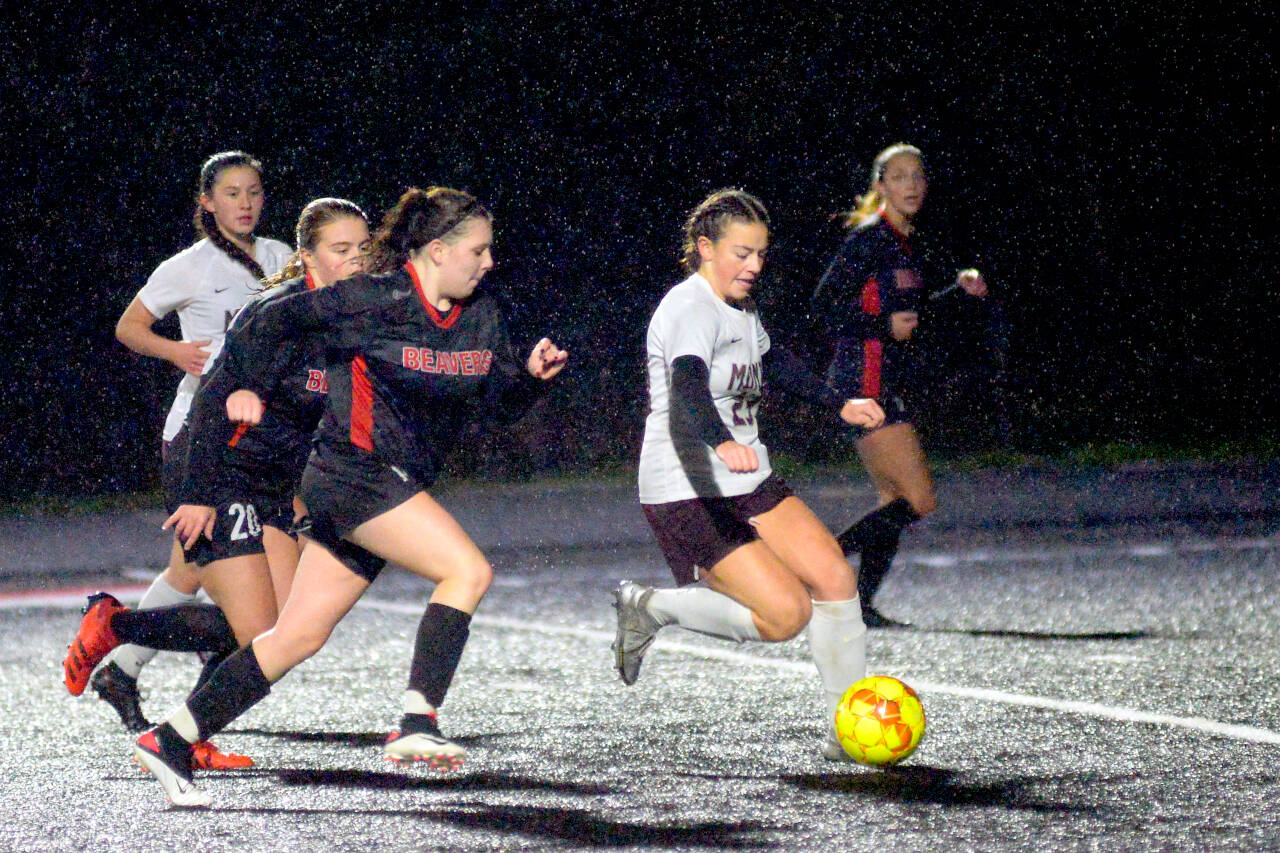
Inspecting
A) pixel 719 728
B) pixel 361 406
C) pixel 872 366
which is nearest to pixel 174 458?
pixel 361 406

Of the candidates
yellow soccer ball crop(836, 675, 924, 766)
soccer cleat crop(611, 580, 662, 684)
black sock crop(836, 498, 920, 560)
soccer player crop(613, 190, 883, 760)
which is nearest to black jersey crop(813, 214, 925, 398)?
black sock crop(836, 498, 920, 560)

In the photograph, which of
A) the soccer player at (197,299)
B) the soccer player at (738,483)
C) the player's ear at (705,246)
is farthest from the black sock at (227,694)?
the player's ear at (705,246)

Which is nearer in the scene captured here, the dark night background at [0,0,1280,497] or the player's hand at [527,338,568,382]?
the player's hand at [527,338,568,382]

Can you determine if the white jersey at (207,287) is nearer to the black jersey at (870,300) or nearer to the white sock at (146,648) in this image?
the white sock at (146,648)

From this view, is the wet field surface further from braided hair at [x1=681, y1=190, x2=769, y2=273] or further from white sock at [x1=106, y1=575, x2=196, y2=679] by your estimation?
braided hair at [x1=681, y1=190, x2=769, y2=273]

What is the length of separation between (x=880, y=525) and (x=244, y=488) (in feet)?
11.9

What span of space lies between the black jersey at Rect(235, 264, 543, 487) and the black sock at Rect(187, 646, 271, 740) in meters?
0.70

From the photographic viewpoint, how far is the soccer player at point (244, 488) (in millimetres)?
5684

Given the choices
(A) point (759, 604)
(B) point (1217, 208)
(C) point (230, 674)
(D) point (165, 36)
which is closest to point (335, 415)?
(C) point (230, 674)

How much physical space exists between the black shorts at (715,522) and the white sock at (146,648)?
1.90 meters

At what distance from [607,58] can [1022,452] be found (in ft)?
20.1

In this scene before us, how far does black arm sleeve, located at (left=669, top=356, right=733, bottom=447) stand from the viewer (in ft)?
18.5

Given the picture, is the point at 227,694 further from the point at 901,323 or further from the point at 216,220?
the point at 901,323

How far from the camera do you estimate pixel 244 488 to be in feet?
19.9
